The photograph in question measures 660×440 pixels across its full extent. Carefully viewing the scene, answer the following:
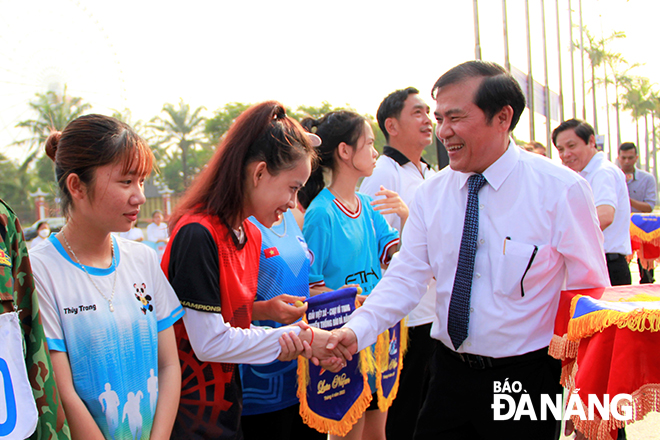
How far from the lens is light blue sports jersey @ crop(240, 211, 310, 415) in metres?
2.27

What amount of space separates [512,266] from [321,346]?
0.89 metres

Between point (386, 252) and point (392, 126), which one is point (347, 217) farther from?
point (392, 126)

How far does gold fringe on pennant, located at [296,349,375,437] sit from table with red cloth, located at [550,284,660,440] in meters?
1.02

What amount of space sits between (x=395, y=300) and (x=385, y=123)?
196 cm

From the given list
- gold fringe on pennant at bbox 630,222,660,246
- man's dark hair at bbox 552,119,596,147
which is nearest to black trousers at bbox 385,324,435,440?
man's dark hair at bbox 552,119,596,147

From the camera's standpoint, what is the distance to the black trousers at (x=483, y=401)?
213 centimetres

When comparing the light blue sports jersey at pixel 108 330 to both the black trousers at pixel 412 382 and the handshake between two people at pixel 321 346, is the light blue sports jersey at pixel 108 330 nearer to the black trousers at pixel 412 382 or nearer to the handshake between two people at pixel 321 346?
the handshake between two people at pixel 321 346

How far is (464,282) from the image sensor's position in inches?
87.0

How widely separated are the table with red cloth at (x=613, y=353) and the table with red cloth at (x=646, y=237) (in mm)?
6003

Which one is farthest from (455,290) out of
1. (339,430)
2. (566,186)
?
(339,430)

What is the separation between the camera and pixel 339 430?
2.44 metres

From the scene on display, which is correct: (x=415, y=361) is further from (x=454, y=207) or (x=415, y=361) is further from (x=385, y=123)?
(x=385, y=123)

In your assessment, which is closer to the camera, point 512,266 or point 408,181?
point 512,266

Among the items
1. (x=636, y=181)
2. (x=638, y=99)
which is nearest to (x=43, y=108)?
(x=636, y=181)
